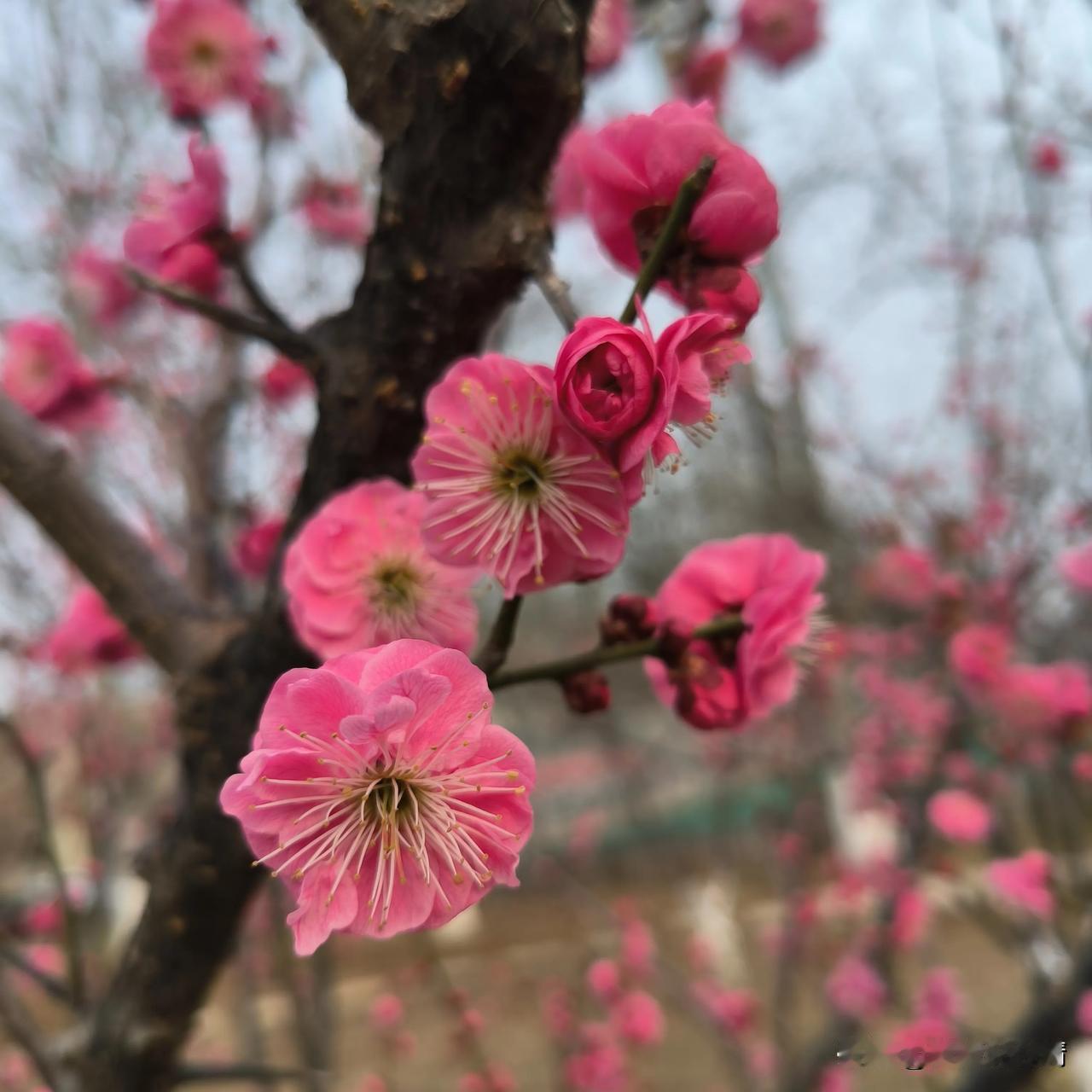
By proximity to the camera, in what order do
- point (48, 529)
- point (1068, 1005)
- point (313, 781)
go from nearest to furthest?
point (313, 781), point (48, 529), point (1068, 1005)

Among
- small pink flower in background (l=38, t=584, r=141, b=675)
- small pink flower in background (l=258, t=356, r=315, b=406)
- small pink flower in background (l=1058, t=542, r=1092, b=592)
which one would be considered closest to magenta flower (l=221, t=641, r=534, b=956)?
small pink flower in background (l=38, t=584, r=141, b=675)

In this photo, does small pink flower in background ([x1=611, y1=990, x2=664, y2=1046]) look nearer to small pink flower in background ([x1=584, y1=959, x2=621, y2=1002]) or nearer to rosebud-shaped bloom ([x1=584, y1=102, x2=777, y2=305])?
small pink flower in background ([x1=584, y1=959, x2=621, y2=1002])

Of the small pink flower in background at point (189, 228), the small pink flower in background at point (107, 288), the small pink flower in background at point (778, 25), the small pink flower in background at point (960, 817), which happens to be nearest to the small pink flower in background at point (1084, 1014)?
the small pink flower in background at point (960, 817)

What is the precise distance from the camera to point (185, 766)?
3.19ft

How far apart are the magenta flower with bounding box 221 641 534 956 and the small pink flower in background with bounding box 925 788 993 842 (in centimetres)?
276

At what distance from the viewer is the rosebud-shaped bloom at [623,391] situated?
53 cm

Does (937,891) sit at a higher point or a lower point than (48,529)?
lower

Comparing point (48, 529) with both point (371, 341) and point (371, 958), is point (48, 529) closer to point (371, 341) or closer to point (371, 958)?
point (371, 341)

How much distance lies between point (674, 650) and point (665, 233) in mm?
351

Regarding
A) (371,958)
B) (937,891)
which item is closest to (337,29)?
(937,891)

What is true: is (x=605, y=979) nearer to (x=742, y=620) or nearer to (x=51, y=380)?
(x=51, y=380)

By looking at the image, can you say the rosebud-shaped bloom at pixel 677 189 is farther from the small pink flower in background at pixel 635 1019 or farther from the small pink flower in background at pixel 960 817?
the small pink flower in background at pixel 635 1019

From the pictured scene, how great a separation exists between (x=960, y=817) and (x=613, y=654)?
274 cm

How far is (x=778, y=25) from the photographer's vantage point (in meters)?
2.39
